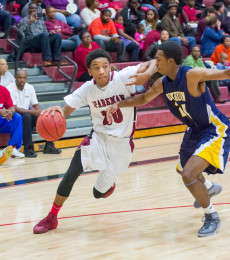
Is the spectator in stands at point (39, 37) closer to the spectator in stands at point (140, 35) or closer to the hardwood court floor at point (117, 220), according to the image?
the spectator in stands at point (140, 35)

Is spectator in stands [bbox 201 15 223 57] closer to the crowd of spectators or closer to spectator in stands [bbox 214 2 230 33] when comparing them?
the crowd of spectators

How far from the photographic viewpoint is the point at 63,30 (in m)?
11.2

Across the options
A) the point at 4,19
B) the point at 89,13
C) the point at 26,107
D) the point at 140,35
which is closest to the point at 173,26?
the point at 140,35

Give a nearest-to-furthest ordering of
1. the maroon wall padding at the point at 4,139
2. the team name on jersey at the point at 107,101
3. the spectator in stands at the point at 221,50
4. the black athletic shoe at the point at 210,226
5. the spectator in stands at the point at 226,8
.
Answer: the black athletic shoe at the point at 210,226 → the team name on jersey at the point at 107,101 → the maroon wall padding at the point at 4,139 → the spectator in stands at the point at 221,50 → the spectator in stands at the point at 226,8

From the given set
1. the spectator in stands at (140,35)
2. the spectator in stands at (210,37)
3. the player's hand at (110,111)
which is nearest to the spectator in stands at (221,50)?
the spectator in stands at (210,37)

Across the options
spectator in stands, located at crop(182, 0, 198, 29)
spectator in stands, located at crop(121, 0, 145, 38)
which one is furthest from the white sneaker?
spectator in stands, located at crop(182, 0, 198, 29)

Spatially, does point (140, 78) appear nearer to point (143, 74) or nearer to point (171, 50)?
point (143, 74)

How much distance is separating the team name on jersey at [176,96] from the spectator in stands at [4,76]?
526 cm

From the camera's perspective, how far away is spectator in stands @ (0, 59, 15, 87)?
30.3 ft

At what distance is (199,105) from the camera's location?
14.5ft

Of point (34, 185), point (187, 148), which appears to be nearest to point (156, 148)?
point (34, 185)

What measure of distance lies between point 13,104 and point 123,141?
437cm

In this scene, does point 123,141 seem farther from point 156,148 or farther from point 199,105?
point 156,148

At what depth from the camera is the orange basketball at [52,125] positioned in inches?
179
